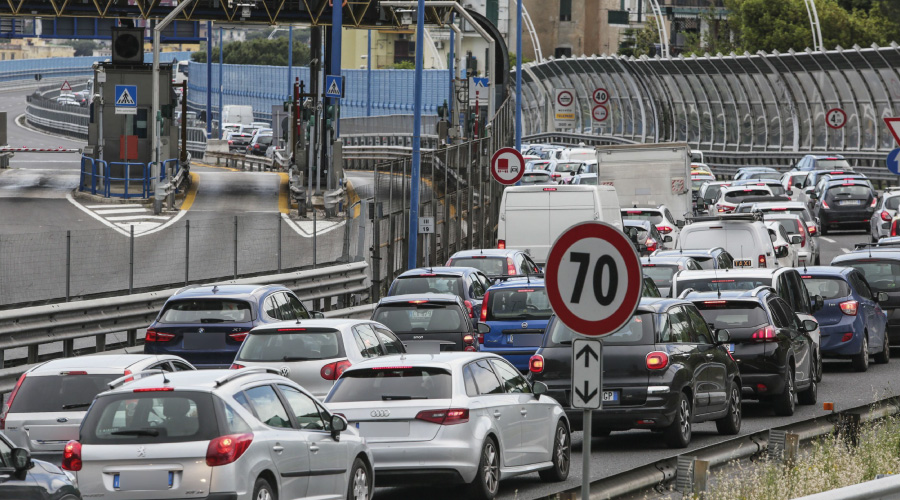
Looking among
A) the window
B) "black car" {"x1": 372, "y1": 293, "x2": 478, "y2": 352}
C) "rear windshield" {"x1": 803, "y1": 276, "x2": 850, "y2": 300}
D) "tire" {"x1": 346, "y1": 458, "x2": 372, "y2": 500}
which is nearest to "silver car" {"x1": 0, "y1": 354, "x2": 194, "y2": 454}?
"tire" {"x1": 346, "y1": 458, "x2": 372, "y2": 500}

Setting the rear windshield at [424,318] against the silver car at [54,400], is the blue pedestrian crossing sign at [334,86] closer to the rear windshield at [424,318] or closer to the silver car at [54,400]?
the rear windshield at [424,318]

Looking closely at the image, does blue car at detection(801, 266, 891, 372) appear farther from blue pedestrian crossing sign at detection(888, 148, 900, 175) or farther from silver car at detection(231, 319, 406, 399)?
silver car at detection(231, 319, 406, 399)

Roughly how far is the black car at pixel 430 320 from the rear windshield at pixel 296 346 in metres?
3.61

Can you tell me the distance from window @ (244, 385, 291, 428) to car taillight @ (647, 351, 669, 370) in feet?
16.1

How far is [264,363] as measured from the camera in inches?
634

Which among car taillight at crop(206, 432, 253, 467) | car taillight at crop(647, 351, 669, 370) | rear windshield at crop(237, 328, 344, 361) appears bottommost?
rear windshield at crop(237, 328, 344, 361)

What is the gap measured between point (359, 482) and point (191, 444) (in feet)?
6.15

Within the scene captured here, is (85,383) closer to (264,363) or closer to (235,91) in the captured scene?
(264,363)

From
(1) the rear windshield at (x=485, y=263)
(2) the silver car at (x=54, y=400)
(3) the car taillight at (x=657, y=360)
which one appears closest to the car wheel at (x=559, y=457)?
(3) the car taillight at (x=657, y=360)

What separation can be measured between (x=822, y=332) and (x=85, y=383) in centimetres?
1183

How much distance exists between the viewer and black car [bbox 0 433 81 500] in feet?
32.1

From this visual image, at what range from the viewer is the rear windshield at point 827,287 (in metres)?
22.8

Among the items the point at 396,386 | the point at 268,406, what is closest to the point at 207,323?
the point at 396,386

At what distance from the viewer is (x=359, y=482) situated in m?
11.8
